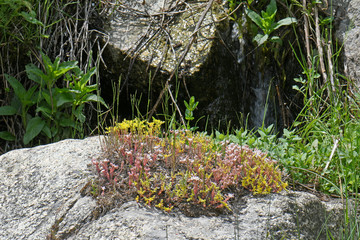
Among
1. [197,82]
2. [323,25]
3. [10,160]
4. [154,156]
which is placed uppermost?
[323,25]

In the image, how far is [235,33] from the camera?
4.74 metres

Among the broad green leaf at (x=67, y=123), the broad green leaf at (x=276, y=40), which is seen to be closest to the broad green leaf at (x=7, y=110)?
the broad green leaf at (x=67, y=123)

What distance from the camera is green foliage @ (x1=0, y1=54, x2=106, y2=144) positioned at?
4145 millimetres

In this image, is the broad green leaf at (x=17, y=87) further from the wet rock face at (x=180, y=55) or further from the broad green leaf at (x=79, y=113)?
the wet rock face at (x=180, y=55)

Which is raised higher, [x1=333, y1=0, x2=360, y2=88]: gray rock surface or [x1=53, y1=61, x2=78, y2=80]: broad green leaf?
[x1=333, y1=0, x2=360, y2=88]: gray rock surface

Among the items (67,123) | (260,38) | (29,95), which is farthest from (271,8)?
(29,95)

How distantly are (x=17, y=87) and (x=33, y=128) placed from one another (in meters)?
0.43

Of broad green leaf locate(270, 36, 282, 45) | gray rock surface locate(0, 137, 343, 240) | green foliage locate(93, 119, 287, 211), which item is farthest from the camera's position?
broad green leaf locate(270, 36, 282, 45)

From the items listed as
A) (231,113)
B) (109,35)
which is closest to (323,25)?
(231,113)

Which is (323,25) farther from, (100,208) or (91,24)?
(100,208)

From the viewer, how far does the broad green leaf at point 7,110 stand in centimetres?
422

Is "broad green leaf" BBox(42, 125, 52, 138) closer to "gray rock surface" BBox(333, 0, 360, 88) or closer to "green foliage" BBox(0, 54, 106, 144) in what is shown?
"green foliage" BBox(0, 54, 106, 144)

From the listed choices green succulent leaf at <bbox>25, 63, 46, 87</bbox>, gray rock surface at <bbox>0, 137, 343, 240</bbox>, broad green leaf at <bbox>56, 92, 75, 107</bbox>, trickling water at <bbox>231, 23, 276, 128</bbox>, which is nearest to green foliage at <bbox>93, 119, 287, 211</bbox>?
gray rock surface at <bbox>0, 137, 343, 240</bbox>

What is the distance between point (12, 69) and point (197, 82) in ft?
6.11
